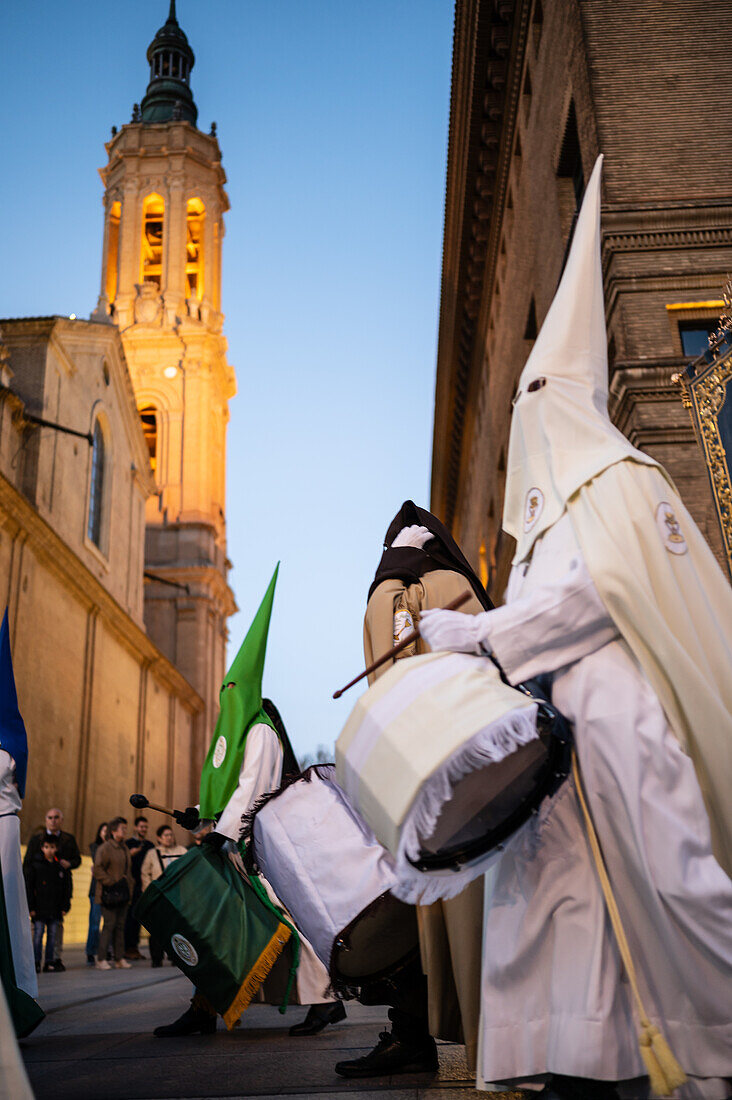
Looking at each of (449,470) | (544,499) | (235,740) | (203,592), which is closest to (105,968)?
(235,740)

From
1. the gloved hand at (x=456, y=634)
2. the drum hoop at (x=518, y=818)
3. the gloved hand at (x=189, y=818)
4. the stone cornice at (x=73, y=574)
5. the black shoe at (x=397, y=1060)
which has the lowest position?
the black shoe at (x=397, y=1060)

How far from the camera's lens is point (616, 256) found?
11000mm

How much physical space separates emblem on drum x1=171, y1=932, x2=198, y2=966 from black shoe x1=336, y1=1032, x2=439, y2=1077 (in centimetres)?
117

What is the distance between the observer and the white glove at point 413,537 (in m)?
4.48

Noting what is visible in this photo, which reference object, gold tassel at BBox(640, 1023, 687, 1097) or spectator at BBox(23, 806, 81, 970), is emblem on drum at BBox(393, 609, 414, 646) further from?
spectator at BBox(23, 806, 81, 970)

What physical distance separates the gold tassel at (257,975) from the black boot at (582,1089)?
8.25 ft

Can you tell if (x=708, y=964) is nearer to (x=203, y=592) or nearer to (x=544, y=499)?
(x=544, y=499)

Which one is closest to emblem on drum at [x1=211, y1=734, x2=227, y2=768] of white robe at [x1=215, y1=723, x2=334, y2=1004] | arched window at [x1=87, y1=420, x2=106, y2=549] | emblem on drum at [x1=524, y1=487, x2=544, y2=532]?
white robe at [x1=215, y1=723, x2=334, y2=1004]

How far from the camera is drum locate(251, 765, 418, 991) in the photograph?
3.99 metres

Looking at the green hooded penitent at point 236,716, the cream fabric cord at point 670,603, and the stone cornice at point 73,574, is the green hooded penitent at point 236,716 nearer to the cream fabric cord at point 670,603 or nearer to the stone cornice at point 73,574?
the cream fabric cord at point 670,603

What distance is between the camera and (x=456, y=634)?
2.78 m

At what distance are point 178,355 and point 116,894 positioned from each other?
3219 cm

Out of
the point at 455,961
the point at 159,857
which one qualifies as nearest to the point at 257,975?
the point at 455,961

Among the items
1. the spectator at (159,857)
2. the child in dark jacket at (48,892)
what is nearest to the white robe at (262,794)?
the child in dark jacket at (48,892)
